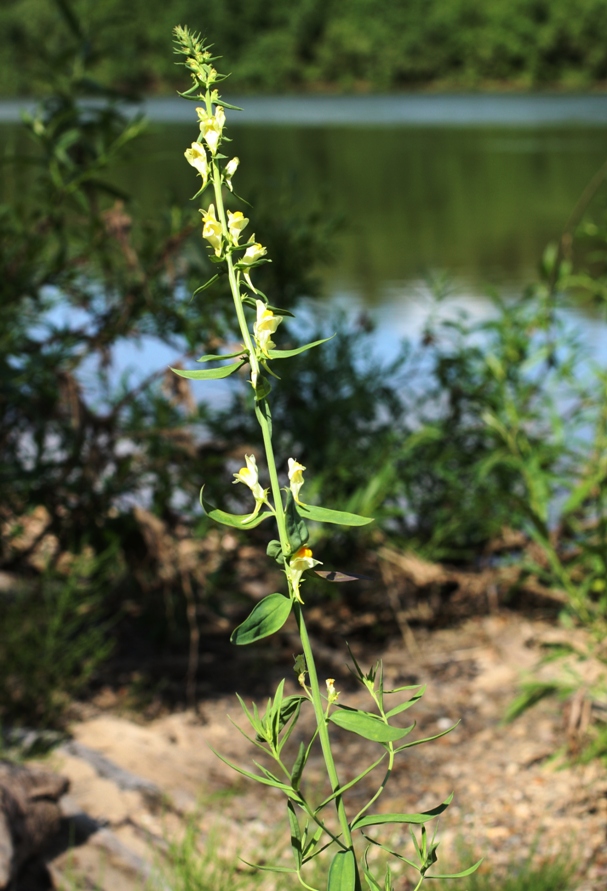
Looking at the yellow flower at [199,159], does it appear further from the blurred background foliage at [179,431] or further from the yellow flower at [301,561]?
the blurred background foliage at [179,431]

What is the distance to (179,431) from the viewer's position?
2.34 metres

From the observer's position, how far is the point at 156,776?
2268 millimetres

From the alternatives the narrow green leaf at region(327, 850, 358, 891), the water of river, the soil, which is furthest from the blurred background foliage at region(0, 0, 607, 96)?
the narrow green leaf at region(327, 850, 358, 891)

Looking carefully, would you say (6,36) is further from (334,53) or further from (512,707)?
(334,53)

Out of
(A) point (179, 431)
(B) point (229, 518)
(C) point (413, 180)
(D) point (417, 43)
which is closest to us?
(B) point (229, 518)

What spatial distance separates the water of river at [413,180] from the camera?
6.80m

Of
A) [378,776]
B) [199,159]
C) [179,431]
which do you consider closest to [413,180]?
[179,431]

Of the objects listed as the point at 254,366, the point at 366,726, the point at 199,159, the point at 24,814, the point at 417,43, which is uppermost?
the point at 417,43

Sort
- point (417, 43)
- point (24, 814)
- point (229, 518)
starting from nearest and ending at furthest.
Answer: point (229, 518)
point (24, 814)
point (417, 43)

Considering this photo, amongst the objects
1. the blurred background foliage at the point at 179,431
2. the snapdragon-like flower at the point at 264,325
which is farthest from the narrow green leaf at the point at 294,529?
the blurred background foliage at the point at 179,431

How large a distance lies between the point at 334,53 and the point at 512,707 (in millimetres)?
31305

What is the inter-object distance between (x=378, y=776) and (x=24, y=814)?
95 centimetres

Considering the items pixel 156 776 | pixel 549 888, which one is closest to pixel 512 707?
pixel 549 888

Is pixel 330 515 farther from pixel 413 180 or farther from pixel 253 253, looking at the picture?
pixel 413 180
